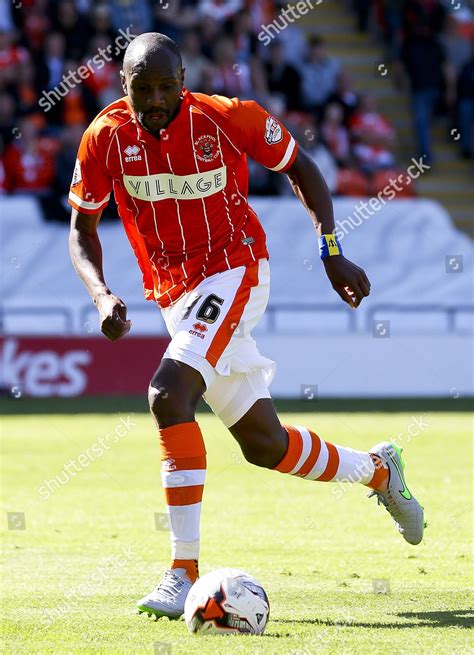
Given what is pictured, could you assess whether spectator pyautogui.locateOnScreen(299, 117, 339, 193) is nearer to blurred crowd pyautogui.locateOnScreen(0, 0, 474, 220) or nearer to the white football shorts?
blurred crowd pyautogui.locateOnScreen(0, 0, 474, 220)

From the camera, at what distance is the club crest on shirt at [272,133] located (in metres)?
6.07

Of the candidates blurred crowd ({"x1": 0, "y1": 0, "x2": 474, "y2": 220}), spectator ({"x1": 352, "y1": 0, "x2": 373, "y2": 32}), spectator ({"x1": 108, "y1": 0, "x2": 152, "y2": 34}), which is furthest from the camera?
spectator ({"x1": 352, "y1": 0, "x2": 373, "y2": 32})

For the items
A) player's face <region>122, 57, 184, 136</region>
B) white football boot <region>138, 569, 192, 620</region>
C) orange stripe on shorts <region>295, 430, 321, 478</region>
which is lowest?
white football boot <region>138, 569, 192, 620</region>

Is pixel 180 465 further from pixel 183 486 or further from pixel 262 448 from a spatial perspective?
pixel 262 448

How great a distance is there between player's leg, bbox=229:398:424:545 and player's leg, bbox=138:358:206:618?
0.54m

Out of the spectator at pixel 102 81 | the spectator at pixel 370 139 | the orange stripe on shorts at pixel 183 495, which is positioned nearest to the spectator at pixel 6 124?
the spectator at pixel 102 81

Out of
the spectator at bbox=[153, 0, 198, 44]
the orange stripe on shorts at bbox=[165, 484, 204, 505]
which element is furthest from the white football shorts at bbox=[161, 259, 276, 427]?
the spectator at bbox=[153, 0, 198, 44]

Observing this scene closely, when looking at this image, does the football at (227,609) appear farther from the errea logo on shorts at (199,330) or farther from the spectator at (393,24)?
the spectator at (393,24)

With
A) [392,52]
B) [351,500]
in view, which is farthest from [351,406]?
[392,52]

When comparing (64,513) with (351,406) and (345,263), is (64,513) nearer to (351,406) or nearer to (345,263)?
(345,263)

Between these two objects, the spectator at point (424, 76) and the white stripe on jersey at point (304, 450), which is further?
the spectator at point (424, 76)

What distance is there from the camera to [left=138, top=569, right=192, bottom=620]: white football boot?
5.46 metres

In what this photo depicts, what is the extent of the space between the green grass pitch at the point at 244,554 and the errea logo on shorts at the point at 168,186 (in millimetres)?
1818

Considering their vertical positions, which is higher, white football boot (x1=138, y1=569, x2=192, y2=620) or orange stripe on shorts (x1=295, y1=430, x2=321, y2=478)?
orange stripe on shorts (x1=295, y1=430, x2=321, y2=478)
